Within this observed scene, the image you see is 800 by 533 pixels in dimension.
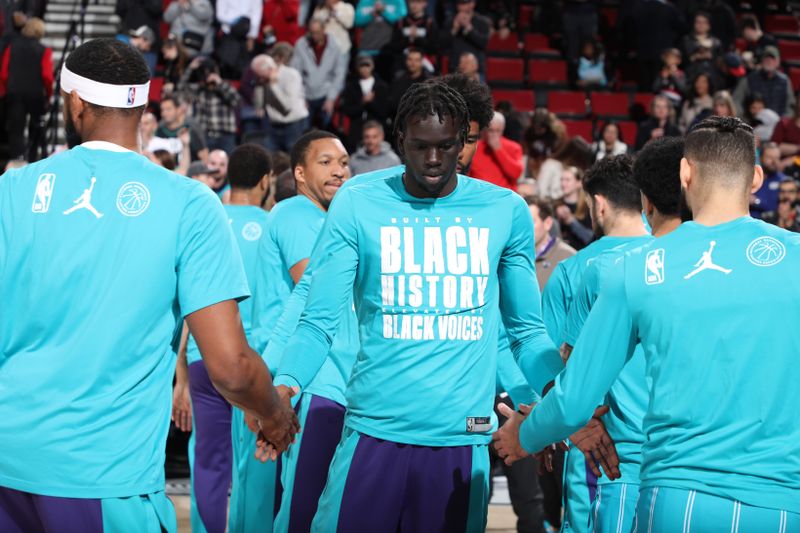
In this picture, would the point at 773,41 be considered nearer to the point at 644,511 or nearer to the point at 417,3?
the point at 417,3

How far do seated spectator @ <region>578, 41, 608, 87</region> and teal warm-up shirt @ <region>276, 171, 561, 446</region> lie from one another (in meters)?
13.0

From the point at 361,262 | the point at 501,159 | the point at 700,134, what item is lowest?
the point at 501,159

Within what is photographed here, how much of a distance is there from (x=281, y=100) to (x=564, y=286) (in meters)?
8.64

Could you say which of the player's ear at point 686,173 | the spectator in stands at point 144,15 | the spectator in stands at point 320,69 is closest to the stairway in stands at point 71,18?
the spectator in stands at point 144,15

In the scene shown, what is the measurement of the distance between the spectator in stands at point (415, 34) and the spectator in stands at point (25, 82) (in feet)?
13.9

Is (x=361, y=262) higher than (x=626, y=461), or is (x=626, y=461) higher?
(x=361, y=262)

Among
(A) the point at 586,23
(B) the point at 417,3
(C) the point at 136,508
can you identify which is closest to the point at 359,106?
(B) the point at 417,3

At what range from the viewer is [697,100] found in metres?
14.3

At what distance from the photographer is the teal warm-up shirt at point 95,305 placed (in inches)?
125

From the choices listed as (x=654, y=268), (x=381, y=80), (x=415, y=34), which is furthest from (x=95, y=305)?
(x=415, y=34)

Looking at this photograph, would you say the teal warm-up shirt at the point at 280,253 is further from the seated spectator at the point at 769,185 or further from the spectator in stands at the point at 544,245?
the seated spectator at the point at 769,185

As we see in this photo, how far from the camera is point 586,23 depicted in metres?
16.7

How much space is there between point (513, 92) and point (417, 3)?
220 cm

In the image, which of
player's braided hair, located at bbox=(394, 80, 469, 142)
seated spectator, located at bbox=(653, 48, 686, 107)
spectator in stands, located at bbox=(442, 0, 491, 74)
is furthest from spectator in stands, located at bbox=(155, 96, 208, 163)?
player's braided hair, located at bbox=(394, 80, 469, 142)
